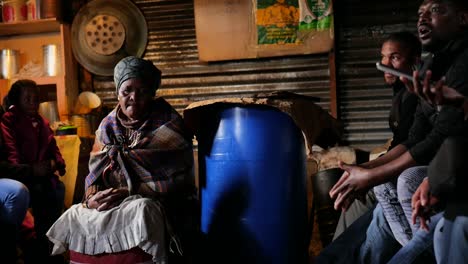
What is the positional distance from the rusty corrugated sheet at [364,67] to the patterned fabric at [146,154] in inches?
117

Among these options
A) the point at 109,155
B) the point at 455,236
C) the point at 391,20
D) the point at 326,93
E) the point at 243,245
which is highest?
the point at 391,20

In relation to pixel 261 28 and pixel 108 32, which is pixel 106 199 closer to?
pixel 261 28

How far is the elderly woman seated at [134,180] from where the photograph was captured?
3.12m

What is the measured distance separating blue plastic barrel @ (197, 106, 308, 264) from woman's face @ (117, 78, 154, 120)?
55 centimetres

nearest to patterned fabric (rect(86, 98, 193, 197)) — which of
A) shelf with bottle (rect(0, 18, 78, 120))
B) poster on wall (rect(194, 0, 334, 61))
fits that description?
poster on wall (rect(194, 0, 334, 61))

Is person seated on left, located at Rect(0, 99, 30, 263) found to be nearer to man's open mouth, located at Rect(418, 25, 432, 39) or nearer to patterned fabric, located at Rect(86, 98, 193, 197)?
patterned fabric, located at Rect(86, 98, 193, 197)

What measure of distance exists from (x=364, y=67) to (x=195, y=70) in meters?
2.11

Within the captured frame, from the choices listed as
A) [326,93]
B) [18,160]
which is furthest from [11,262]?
[326,93]

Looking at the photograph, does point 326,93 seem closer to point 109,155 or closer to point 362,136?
point 362,136

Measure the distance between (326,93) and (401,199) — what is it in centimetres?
323

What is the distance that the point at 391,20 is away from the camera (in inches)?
231

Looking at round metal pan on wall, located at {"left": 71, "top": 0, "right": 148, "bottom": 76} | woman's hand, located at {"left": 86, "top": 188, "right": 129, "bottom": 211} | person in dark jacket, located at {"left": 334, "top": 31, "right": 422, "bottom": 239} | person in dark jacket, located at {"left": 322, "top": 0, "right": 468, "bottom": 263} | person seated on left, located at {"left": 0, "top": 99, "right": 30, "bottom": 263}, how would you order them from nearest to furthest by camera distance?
person in dark jacket, located at {"left": 322, "top": 0, "right": 468, "bottom": 263}
woman's hand, located at {"left": 86, "top": 188, "right": 129, "bottom": 211}
person in dark jacket, located at {"left": 334, "top": 31, "right": 422, "bottom": 239}
person seated on left, located at {"left": 0, "top": 99, "right": 30, "bottom": 263}
round metal pan on wall, located at {"left": 71, "top": 0, "right": 148, "bottom": 76}

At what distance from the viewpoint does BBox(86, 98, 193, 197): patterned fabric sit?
3389 millimetres

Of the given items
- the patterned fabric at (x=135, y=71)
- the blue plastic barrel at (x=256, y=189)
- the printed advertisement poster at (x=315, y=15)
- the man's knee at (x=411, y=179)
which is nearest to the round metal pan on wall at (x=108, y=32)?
the printed advertisement poster at (x=315, y=15)
